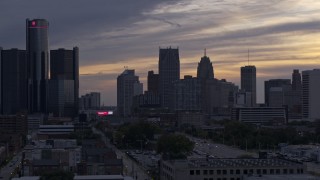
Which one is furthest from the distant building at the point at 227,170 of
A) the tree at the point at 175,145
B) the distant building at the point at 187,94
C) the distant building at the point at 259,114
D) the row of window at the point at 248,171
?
the distant building at the point at 187,94

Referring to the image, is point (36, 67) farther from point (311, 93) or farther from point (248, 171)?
point (248, 171)

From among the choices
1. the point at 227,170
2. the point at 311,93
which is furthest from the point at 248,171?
the point at 311,93

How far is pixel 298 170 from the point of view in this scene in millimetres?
34781

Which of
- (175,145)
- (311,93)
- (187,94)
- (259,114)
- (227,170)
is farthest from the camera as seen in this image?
(187,94)

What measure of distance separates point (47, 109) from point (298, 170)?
12345 cm

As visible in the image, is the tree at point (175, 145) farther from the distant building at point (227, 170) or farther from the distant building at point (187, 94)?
the distant building at point (187, 94)

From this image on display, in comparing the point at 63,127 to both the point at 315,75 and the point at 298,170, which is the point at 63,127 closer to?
the point at 315,75

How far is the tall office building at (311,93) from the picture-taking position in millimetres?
122938

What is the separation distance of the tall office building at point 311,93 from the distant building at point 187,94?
35261 mm

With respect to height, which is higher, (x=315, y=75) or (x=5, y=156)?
(x=315, y=75)

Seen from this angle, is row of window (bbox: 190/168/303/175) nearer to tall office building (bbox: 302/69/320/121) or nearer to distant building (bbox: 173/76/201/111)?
tall office building (bbox: 302/69/320/121)

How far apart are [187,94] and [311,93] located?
131 feet

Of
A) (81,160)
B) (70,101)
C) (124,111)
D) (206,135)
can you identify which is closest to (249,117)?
(206,135)

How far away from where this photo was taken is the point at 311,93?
124m
